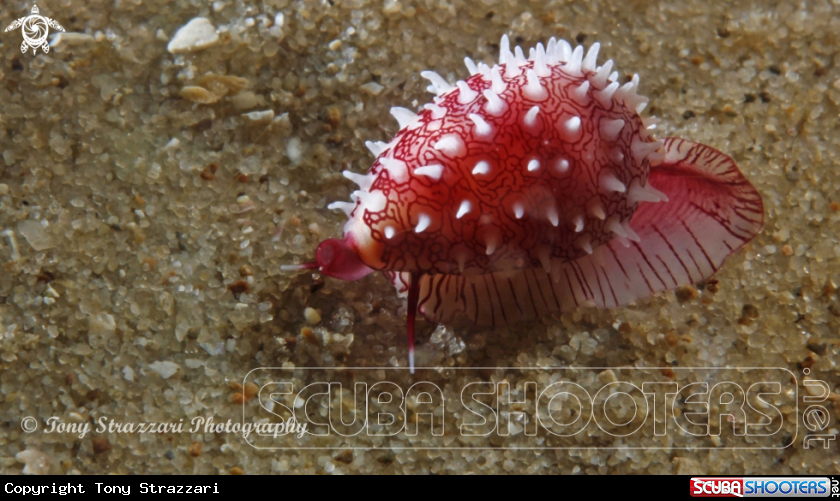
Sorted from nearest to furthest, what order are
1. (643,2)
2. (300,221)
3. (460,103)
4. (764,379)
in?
(460,103), (764,379), (300,221), (643,2)

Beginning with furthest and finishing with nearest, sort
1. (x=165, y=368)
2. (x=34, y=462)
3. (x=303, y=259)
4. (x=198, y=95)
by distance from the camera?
(x=198, y=95)
(x=303, y=259)
(x=165, y=368)
(x=34, y=462)

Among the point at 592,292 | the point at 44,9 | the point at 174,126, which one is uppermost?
the point at 44,9

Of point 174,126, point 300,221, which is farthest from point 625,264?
point 174,126

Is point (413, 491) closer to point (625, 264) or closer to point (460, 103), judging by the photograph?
point (625, 264)

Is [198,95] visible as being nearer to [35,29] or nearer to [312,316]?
[35,29]

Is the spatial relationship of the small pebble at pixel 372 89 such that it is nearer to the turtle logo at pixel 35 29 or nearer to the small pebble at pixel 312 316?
the small pebble at pixel 312 316

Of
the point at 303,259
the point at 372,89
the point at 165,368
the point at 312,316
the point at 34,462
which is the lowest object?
the point at 34,462

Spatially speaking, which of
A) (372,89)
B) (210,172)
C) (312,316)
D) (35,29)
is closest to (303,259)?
(312,316)
